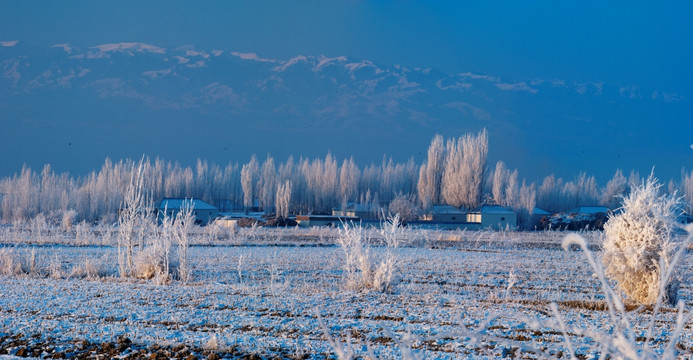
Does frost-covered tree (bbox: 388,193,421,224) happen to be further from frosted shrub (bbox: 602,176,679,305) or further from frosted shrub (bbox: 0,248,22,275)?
frosted shrub (bbox: 602,176,679,305)

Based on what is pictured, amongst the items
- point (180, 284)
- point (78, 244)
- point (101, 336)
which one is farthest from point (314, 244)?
point (101, 336)

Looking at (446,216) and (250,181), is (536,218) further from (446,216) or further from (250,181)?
(250,181)

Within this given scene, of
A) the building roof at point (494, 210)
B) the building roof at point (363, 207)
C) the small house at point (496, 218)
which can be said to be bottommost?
the small house at point (496, 218)

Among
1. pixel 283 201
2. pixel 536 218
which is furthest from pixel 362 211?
pixel 536 218

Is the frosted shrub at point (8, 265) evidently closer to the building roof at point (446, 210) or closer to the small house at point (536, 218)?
the building roof at point (446, 210)

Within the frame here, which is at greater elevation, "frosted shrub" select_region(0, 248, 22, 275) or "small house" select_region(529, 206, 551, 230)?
"small house" select_region(529, 206, 551, 230)

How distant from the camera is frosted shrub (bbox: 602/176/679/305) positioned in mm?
10344

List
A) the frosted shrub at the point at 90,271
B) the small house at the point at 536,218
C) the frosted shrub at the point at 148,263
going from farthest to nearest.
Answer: the small house at the point at 536,218, the frosted shrub at the point at 90,271, the frosted shrub at the point at 148,263

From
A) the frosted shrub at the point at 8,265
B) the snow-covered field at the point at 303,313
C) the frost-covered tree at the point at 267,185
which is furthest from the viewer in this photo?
the frost-covered tree at the point at 267,185

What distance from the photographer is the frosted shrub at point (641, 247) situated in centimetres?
1034

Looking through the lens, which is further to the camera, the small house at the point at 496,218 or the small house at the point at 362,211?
the small house at the point at 362,211

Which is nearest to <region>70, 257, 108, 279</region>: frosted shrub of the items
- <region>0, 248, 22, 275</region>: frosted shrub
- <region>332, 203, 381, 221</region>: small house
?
<region>0, 248, 22, 275</region>: frosted shrub

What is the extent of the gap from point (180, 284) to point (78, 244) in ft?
43.3

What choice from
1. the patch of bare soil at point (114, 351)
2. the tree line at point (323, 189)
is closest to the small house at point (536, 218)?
the tree line at point (323, 189)
